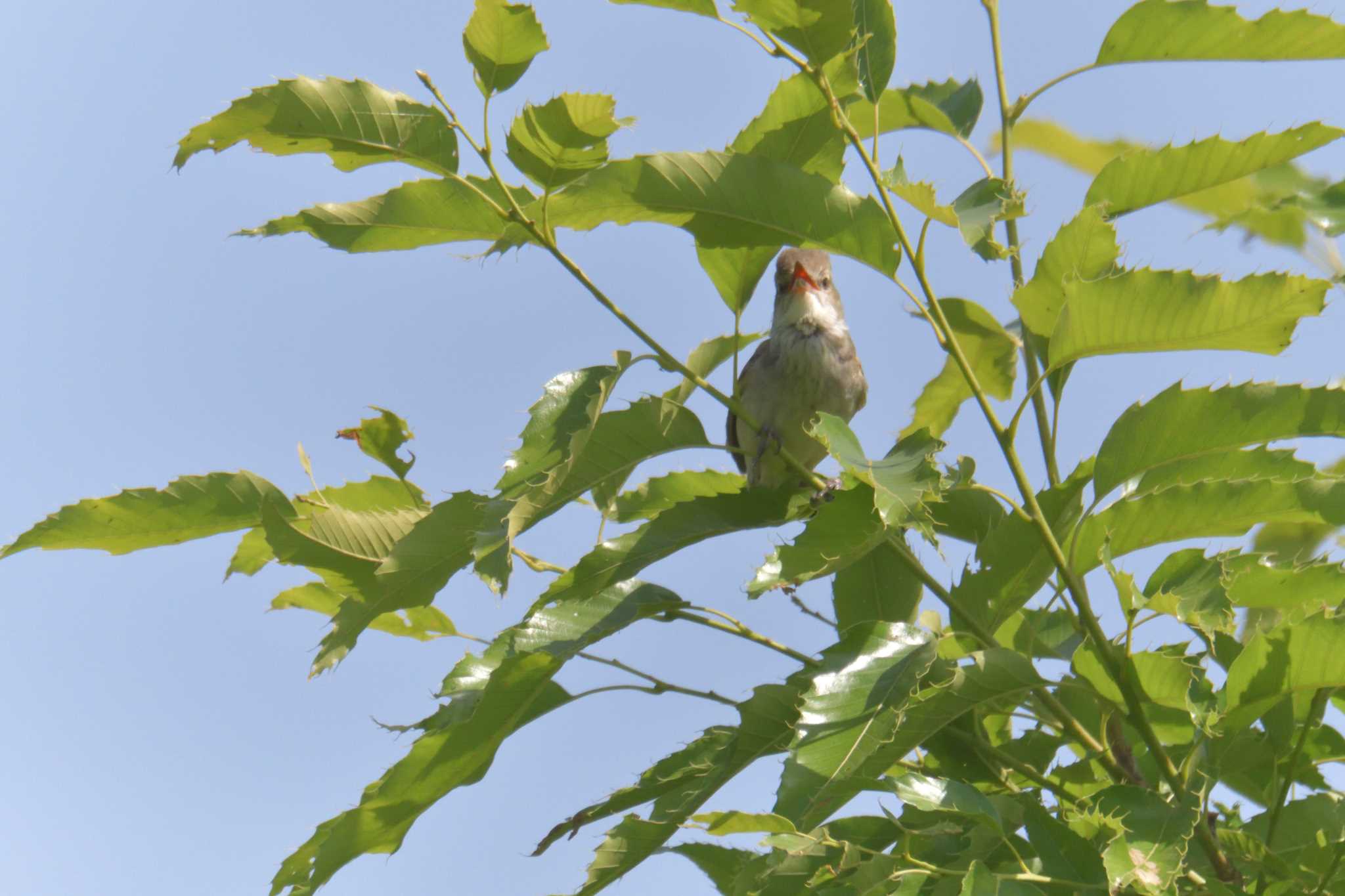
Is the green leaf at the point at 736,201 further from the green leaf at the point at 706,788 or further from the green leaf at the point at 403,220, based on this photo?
the green leaf at the point at 706,788

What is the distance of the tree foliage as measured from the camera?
7.20 ft

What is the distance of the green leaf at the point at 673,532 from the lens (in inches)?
105

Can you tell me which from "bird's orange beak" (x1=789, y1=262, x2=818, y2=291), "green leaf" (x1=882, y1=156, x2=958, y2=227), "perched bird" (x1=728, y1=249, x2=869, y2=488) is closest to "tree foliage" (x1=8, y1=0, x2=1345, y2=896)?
"green leaf" (x1=882, y1=156, x2=958, y2=227)

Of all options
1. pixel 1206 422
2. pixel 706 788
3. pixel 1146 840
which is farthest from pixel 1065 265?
pixel 706 788

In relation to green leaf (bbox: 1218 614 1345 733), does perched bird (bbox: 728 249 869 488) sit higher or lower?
higher

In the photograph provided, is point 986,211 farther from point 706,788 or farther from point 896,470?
point 706,788

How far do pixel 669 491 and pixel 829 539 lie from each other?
1061 millimetres

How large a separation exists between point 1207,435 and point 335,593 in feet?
6.85

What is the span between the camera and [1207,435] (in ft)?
8.51

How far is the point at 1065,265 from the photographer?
2475 mm

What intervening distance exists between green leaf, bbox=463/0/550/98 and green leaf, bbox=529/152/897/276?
247 mm

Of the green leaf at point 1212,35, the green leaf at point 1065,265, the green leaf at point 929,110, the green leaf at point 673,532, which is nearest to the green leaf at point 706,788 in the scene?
the green leaf at point 673,532

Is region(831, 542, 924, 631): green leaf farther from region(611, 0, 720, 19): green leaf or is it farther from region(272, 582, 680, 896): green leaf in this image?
region(611, 0, 720, 19): green leaf

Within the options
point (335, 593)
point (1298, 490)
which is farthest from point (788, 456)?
point (335, 593)
